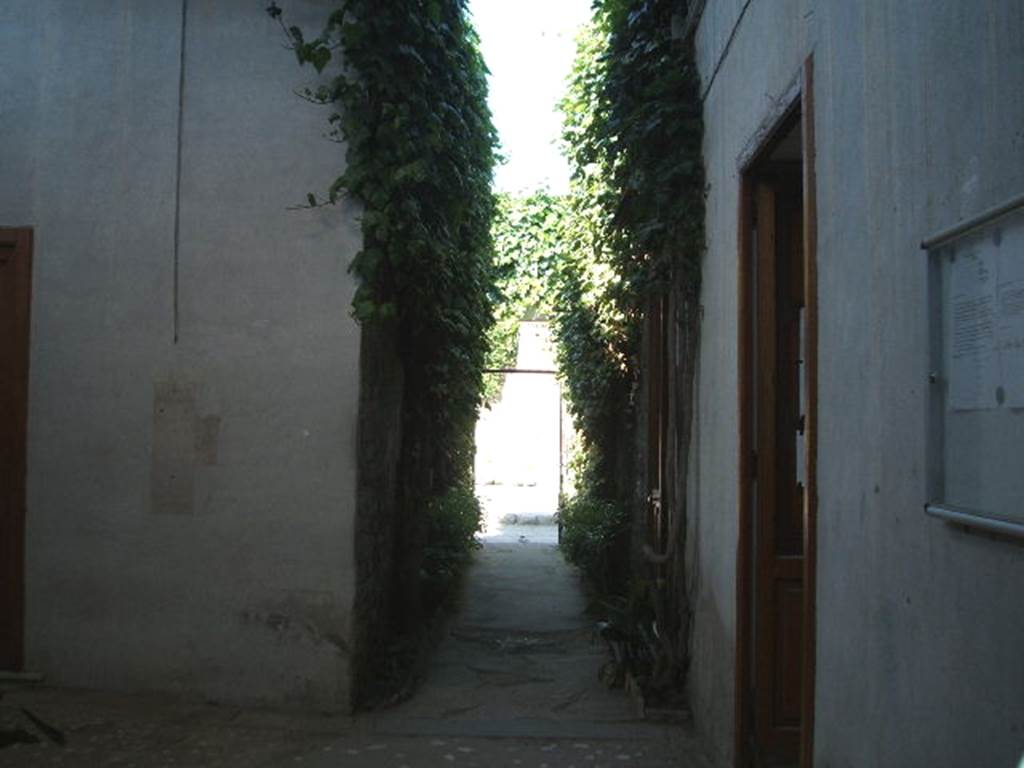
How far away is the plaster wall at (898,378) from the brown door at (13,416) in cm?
420

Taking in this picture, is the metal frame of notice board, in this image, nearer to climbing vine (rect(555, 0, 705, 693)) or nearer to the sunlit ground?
climbing vine (rect(555, 0, 705, 693))

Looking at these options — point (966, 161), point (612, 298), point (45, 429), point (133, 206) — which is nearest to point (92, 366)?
point (45, 429)

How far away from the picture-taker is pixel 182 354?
5156 millimetres

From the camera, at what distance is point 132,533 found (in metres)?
5.11

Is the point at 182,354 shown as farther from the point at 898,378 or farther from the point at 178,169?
the point at 898,378

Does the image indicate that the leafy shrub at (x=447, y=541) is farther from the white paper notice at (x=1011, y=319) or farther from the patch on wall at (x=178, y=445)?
the white paper notice at (x=1011, y=319)

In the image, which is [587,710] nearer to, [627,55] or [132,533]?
[132,533]

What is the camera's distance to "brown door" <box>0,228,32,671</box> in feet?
16.8

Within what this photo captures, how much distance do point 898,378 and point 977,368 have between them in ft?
1.29

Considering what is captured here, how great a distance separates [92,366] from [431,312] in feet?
7.06

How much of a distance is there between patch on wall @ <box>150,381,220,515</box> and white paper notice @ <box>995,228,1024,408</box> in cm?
433

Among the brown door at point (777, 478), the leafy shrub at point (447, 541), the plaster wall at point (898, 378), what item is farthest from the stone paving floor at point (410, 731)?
the plaster wall at point (898, 378)

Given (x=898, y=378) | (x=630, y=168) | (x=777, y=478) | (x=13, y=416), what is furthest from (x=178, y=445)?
(x=898, y=378)

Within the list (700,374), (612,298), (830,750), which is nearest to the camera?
(830,750)
